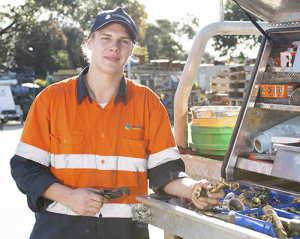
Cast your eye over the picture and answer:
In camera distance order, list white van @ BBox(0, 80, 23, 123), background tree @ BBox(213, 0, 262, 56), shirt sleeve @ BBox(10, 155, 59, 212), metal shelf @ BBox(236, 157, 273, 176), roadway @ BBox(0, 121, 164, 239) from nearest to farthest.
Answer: shirt sleeve @ BBox(10, 155, 59, 212)
metal shelf @ BBox(236, 157, 273, 176)
roadway @ BBox(0, 121, 164, 239)
white van @ BBox(0, 80, 23, 123)
background tree @ BBox(213, 0, 262, 56)

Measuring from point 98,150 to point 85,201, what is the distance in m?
0.34

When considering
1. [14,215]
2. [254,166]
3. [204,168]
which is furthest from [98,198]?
[14,215]

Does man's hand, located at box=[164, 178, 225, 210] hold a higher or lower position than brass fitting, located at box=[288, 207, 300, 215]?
higher

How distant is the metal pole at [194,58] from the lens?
345cm

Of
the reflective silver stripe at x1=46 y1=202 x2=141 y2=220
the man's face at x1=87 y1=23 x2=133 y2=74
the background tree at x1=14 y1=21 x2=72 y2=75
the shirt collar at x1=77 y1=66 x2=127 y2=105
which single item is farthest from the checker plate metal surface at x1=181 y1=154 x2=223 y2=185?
the background tree at x1=14 y1=21 x2=72 y2=75

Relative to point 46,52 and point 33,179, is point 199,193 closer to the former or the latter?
point 33,179

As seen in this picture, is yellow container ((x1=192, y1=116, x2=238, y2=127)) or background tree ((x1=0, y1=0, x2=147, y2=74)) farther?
background tree ((x1=0, y1=0, x2=147, y2=74))

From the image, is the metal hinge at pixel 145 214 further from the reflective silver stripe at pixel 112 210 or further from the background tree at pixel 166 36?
the background tree at pixel 166 36

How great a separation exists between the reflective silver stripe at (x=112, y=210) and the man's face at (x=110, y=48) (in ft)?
2.61

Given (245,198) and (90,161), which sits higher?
(90,161)

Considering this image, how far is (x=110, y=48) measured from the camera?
6.45ft

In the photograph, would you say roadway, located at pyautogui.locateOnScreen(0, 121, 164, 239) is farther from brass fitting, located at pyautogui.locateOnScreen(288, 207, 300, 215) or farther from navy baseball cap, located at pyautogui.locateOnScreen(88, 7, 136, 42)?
navy baseball cap, located at pyautogui.locateOnScreen(88, 7, 136, 42)

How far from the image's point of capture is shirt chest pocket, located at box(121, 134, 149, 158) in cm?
200

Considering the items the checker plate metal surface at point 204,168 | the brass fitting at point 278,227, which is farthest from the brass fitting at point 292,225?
the checker plate metal surface at point 204,168
